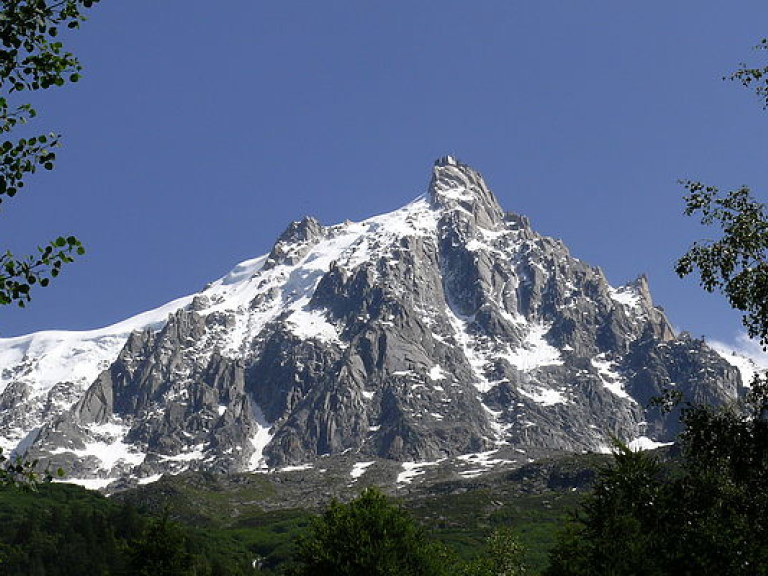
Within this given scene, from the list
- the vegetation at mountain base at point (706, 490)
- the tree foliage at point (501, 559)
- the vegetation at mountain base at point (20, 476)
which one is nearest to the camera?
the vegetation at mountain base at point (20, 476)

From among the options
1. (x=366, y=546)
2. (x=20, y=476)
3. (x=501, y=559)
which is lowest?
(x=501, y=559)

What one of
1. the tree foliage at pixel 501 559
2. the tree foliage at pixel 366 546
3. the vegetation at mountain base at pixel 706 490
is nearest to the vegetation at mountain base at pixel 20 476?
the vegetation at mountain base at pixel 706 490

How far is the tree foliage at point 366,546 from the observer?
187 feet

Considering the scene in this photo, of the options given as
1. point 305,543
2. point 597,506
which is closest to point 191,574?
point 305,543

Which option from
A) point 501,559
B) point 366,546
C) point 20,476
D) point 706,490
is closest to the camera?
point 20,476

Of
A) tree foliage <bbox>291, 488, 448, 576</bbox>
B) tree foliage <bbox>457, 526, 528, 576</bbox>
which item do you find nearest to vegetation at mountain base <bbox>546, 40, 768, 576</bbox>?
tree foliage <bbox>291, 488, 448, 576</bbox>

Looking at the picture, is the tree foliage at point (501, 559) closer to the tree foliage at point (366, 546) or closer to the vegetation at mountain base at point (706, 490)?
the tree foliage at point (366, 546)

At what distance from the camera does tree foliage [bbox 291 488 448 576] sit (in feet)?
187

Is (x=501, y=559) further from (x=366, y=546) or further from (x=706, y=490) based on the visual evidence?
(x=706, y=490)

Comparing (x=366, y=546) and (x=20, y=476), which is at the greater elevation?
(x=20, y=476)

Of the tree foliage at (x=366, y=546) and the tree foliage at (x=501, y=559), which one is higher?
the tree foliage at (x=366, y=546)

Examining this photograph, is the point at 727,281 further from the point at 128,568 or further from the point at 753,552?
the point at 128,568

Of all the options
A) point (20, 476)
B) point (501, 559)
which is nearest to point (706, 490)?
point (20, 476)

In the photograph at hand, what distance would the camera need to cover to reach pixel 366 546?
57969mm
